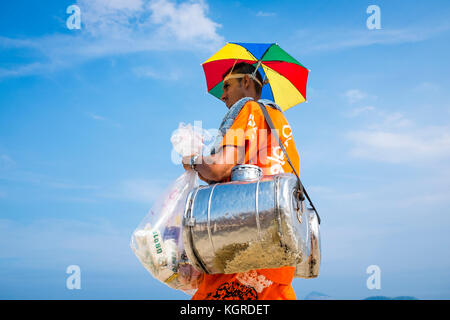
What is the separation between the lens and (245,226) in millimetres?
2312

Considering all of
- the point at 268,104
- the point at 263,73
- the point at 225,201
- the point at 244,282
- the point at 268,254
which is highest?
the point at 263,73

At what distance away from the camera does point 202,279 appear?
2.94m

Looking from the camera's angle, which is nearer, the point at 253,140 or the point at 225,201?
the point at 225,201

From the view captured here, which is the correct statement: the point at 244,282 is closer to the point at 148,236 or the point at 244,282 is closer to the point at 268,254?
the point at 268,254

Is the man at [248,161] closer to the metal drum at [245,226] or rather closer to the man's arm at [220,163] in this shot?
the man's arm at [220,163]

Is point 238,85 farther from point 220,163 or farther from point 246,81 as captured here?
point 220,163

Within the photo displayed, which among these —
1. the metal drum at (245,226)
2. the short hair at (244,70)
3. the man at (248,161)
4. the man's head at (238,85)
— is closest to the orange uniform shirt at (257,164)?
the man at (248,161)

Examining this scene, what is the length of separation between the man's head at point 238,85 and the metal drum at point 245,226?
3.85 feet

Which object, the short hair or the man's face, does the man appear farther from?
the short hair
